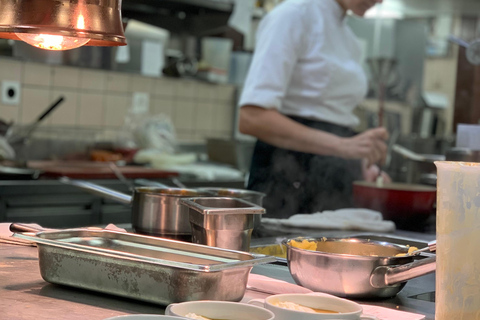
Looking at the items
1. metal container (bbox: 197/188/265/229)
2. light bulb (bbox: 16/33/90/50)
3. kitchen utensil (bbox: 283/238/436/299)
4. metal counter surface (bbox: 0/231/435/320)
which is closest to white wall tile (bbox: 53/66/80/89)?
metal container (bbox: 197/188/265/229)

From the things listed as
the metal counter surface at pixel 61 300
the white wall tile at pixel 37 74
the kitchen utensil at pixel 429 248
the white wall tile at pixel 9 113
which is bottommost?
the metal counter surface at pixel 61 300

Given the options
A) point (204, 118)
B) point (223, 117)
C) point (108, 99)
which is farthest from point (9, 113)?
point (223, 117)

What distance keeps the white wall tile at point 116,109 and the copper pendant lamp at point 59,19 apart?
310 centimetres

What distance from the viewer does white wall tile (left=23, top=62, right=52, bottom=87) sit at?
3676 millimetres

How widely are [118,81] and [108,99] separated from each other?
131mm

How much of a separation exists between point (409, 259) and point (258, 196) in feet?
1.54

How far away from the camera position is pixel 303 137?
2.16m

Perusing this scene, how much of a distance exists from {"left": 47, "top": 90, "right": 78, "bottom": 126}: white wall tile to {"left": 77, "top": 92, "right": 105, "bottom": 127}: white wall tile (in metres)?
0.04

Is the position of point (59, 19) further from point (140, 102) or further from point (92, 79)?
point (140, 102)

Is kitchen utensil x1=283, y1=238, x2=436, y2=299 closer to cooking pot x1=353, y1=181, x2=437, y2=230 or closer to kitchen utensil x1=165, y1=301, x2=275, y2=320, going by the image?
kitchen utensil x1=165, y1=301, x2=275, y2=320

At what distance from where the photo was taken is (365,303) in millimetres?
1013

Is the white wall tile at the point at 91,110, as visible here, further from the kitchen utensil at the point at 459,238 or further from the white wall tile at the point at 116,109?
the kitchen utensil at the point at 459,238

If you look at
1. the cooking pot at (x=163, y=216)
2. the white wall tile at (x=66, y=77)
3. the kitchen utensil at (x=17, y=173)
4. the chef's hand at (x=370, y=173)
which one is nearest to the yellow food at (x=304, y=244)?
the cooking pot at (x=163, y=216)

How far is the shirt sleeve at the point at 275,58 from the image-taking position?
2.10 metres
